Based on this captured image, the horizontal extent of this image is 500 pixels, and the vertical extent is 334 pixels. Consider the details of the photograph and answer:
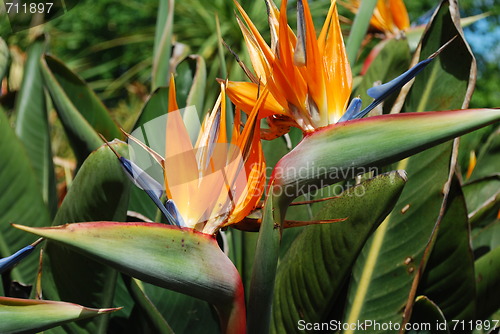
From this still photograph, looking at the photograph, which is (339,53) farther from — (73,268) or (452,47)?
(73,268)

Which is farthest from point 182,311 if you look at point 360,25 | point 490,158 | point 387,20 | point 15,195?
point 387,20

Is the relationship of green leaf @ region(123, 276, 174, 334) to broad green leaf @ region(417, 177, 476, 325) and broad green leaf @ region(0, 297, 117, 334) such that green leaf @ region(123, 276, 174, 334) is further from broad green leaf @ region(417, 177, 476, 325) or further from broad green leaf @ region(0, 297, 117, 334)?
broad green leaf @ region(417, 177, 476, 325)

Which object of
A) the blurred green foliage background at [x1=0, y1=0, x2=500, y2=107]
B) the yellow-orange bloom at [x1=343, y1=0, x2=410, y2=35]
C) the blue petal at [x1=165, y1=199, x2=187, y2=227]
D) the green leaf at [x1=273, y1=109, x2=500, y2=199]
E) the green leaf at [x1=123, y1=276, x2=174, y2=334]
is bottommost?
the green leaf at [x1=123, y1=276, x2=174, y2=334]

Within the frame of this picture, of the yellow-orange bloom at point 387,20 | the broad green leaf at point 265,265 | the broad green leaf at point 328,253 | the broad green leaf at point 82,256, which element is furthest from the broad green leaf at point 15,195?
the yellow-orange bloom at point 387,20

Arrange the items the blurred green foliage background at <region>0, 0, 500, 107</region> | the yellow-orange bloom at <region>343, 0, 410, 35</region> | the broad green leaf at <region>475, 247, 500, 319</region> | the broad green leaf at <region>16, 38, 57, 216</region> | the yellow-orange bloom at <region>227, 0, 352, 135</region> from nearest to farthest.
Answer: the yellow-orange bloom at <region>227, 0, 352, 135</region> < the broad green leaf at <region>475, 247, 500, 319</region> < the broad green leaf at <region>16, 38, 57, 216</region> < the yellow-orange bloom at <region>343, 0, 410, 35</region> < the blurred green foliage background at <region>0, 0, 500, 107</region>

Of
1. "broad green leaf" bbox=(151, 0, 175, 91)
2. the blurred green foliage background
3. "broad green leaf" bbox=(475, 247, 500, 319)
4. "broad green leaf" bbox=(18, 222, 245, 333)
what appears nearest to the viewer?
"broad green leaf" bbox=(18, 222, 245, 333)

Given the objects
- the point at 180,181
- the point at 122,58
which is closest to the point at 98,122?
the point at 180,181

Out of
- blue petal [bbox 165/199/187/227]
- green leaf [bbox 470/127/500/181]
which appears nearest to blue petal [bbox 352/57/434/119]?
blue petal [bbox 165/199/187/227]
